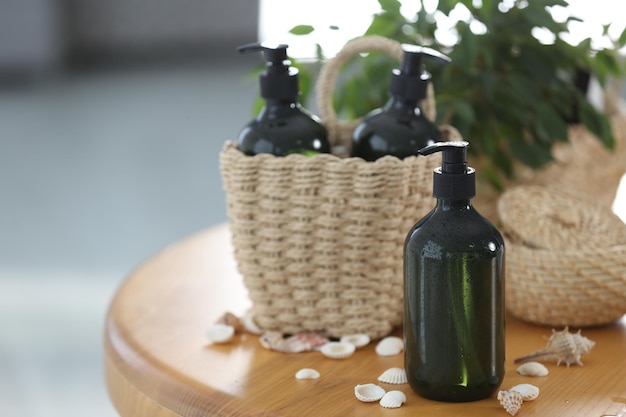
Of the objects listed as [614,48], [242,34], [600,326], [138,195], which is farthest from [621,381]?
[242,34]

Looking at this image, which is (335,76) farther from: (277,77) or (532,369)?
(532,369)

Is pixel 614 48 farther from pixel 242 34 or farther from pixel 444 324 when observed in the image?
pixel 242 34

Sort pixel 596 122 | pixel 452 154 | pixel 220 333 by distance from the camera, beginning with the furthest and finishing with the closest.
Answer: pixel 596 122
pixel 220 333
pixel 452 154

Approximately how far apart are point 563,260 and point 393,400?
252 mm

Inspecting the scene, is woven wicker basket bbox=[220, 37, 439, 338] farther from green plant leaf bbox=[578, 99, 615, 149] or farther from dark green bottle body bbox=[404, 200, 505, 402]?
green plant leaf bbox=[578, 99, 615, 149]

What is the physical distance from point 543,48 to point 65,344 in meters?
1.81

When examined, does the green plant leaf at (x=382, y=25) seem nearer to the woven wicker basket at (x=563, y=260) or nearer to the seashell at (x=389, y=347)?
the woven wicker basket at (x=563, y=260)

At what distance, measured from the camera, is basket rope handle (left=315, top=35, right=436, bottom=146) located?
0.95 meters

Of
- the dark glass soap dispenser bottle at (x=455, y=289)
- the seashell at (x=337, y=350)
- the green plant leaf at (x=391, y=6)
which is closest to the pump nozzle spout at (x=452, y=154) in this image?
the dark glass soap dispenser bottle at (x=455, y=289)

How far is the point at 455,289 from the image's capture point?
729 mm

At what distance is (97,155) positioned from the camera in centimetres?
429

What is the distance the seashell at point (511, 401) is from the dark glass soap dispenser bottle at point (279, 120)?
30 centimetres

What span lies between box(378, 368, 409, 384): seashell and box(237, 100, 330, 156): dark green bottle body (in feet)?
0.75

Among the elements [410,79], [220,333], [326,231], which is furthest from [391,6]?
[220,333]
